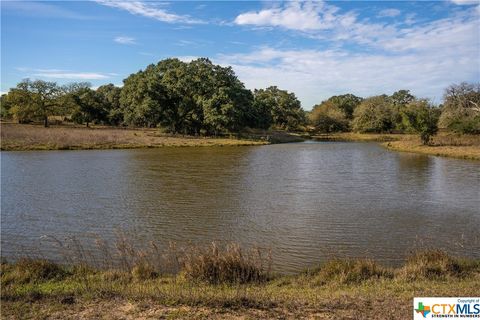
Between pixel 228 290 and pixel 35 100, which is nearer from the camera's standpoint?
pixel 228 290

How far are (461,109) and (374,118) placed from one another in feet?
124

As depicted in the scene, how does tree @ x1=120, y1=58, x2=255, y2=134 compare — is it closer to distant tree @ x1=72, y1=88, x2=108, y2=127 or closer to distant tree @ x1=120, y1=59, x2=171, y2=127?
distant tree @ x1=120, y1=59, x2=171, y2=127

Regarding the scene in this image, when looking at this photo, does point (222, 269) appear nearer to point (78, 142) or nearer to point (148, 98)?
point (78, 142)

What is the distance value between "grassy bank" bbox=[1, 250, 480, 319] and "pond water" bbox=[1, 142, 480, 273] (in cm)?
176

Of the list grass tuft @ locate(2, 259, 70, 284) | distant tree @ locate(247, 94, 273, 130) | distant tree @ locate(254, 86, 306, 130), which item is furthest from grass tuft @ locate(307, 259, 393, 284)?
distant tree @ locate(254, 86, 306, 130)

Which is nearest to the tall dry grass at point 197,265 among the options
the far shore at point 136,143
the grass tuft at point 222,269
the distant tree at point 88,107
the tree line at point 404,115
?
the grass tuft at point 222,269

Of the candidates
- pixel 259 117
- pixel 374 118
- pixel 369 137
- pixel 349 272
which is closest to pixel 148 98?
pixel 259 117

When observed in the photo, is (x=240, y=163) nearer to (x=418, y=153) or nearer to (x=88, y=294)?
(x=418, y=153)

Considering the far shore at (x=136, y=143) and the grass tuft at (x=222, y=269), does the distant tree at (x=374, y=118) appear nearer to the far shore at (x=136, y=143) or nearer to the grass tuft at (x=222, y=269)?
the far shore at (x=136, y=143)

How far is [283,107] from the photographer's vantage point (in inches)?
4001

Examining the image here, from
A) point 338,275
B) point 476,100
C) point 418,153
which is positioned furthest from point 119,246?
point 476,100

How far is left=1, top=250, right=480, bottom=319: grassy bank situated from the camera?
21.3ft

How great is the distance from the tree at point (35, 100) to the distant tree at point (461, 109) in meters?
66.3

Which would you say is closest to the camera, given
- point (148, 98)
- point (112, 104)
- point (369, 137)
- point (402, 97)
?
point (148, 98)
